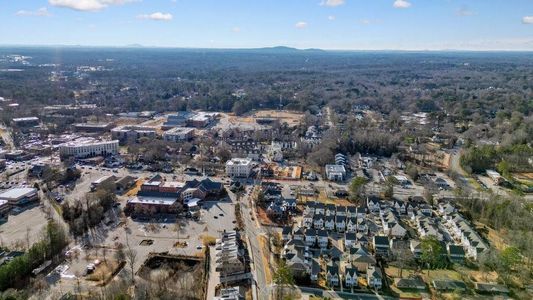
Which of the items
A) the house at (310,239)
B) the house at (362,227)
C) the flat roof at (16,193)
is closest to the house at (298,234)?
the house at (310,239)

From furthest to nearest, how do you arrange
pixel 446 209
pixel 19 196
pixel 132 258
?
pixel 19 196 → pixel 446 209 → pixel 132 258

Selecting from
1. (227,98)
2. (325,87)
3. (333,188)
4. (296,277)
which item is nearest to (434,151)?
(333,188)

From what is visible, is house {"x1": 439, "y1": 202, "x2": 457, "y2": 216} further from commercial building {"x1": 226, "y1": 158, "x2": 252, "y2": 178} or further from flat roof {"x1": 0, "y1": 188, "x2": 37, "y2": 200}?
flat roof {"x1": 0, "y1": 188, "x2": 37, "y2": 200}

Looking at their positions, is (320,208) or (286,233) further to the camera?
(320,208)

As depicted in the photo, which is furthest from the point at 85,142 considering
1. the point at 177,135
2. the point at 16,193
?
the point at 16,193

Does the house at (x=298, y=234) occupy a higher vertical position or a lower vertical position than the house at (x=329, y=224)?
higher

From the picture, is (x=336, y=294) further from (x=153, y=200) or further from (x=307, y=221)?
(x=153, y=200)

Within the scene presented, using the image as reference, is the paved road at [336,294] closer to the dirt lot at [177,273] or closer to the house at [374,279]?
the house at [374,279]

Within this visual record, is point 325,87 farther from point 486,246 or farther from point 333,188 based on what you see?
point 486,246
